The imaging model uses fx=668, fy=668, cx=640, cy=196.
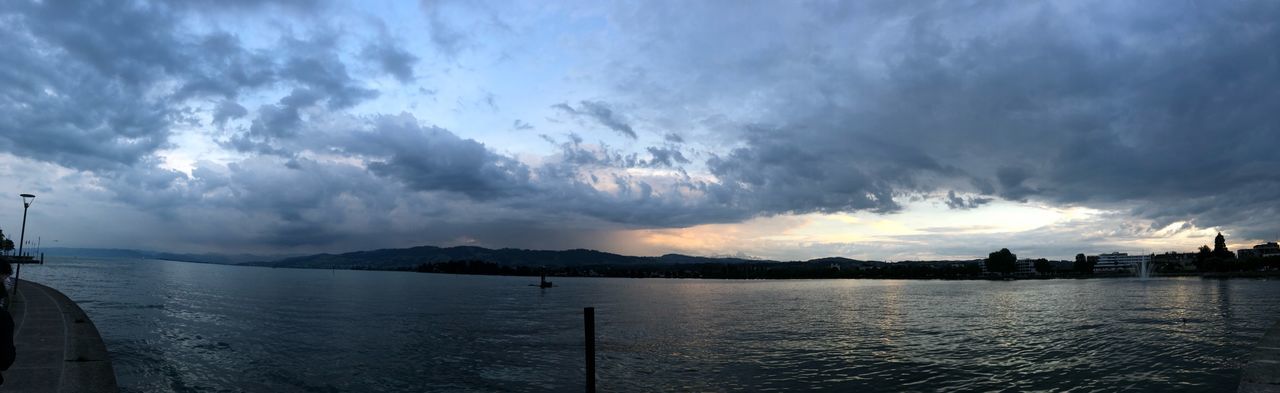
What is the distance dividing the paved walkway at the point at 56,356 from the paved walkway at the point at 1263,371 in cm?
3742

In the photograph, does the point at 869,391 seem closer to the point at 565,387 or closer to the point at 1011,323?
the point at 565,387

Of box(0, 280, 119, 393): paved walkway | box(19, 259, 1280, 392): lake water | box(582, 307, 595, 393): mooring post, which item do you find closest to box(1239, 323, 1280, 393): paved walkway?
box(19, 259, 1280, 392): lake water

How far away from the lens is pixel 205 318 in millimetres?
61250

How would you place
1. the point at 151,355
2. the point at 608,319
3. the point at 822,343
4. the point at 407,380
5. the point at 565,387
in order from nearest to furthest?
the point at 565,387 → the point at 407,380 → the point at 151,355 → the point at 822,343 → the point at 608,319

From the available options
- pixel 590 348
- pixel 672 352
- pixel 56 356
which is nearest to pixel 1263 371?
pixel 590 348

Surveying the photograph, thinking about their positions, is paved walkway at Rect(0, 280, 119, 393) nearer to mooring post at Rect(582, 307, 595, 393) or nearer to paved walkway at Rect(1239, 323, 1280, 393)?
mooring post at Rect(582, 307, 595, 393)

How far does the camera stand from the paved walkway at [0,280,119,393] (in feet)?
66.3

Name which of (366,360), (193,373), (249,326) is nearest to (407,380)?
(366,360)

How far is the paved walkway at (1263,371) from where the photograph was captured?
22.4m

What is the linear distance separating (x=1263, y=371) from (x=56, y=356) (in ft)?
148

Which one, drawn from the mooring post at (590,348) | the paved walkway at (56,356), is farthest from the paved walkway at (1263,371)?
the paved walkway at (56,356)

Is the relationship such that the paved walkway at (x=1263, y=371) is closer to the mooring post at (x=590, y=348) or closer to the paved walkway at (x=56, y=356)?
the mooring post at (x=590, y=348)

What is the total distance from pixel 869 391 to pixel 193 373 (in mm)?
31266

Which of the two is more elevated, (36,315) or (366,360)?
(36,315)
